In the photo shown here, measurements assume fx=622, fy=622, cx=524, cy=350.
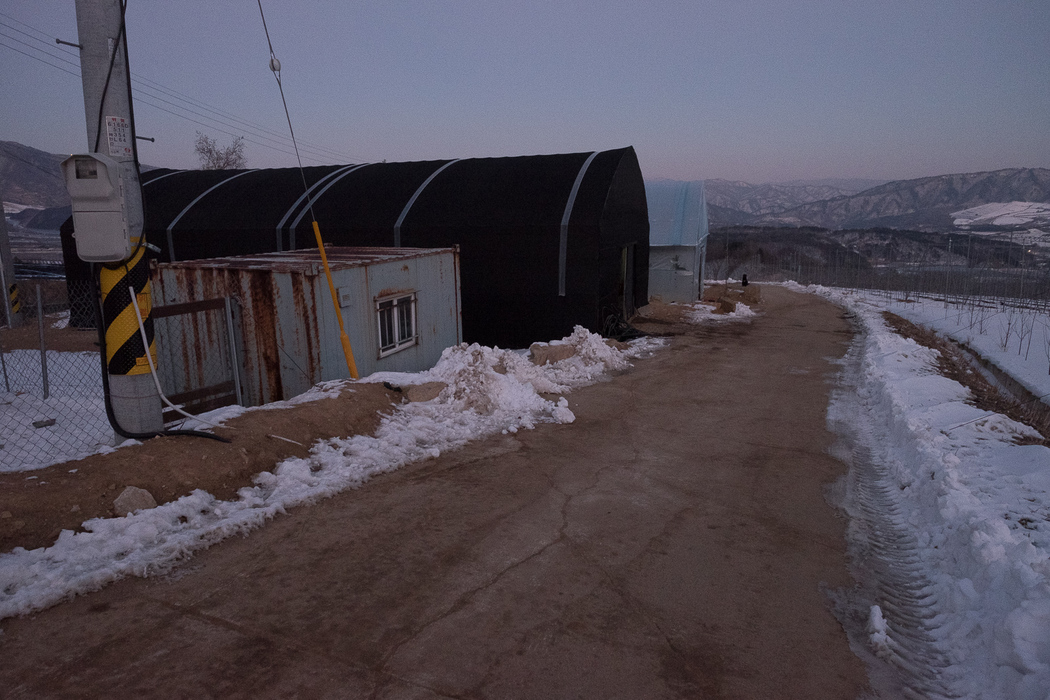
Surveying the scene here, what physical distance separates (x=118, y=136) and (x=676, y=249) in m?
20.4

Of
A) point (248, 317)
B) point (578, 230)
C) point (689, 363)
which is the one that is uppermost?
point (578, 230)

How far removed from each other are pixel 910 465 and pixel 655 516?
9.96 feet

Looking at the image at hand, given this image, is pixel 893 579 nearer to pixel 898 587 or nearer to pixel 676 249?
pixel 898 587

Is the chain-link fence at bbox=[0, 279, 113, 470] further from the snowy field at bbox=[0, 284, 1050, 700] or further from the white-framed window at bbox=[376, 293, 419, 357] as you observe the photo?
the white-framed window at bbox=[376, 293, 419, 357]

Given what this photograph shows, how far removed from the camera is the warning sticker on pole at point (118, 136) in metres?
A: 5.16

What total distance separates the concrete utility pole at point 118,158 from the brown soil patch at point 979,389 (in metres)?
8.85

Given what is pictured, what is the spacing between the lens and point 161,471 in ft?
16.6

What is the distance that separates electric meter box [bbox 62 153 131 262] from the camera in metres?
4.84

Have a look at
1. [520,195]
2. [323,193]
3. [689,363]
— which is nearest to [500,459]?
[689,363]

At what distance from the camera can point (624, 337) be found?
14625 millimetres

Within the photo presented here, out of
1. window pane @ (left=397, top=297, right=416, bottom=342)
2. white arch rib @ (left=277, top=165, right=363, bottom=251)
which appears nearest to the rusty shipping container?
window pane @ (left=397, top=297, right=416, bottom=342)

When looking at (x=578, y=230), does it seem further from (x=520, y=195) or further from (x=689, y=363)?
(x=689, y=363)

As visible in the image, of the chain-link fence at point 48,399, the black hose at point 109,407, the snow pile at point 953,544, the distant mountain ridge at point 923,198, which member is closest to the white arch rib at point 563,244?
the snow pile at point 953,544

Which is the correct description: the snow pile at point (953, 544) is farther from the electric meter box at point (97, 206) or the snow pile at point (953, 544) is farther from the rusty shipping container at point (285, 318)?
the rusty shipping container at point (285, 318)
